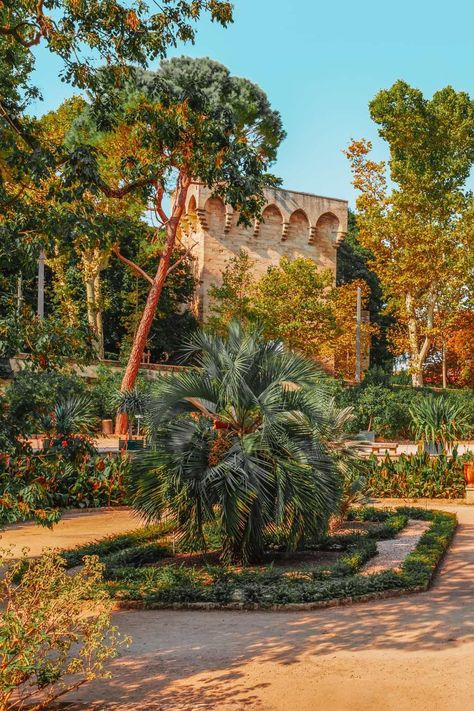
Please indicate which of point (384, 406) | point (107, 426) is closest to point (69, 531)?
point (107, 426)

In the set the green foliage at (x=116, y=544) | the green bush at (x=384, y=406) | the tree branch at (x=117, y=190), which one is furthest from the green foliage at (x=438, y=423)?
the tree branch at (x=117, y=190)

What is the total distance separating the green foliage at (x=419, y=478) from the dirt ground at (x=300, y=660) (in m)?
9.43

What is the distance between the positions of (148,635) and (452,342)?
125 feet

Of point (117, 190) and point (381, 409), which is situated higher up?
point (117, 190)

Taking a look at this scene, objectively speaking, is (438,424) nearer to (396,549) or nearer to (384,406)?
(396,549)

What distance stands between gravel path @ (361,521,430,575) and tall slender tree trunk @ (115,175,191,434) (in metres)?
14.9

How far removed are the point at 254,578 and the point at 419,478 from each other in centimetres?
967

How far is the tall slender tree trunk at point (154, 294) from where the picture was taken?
26.7 meters

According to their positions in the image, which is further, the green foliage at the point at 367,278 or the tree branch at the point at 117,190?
the green foliage at the point at 367,278

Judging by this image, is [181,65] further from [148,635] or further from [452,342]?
[148,635]

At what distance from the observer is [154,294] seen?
27469mm

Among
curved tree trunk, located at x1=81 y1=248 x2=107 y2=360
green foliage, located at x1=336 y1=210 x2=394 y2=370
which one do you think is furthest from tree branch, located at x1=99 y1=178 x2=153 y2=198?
green foliage, located at x1=336 y1=210 x2=394 y2=370

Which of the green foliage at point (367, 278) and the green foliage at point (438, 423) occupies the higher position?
the green foliage at point (367, 278)

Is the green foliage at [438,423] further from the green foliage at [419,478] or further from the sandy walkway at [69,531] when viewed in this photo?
the sandy walkway at [69,531]
